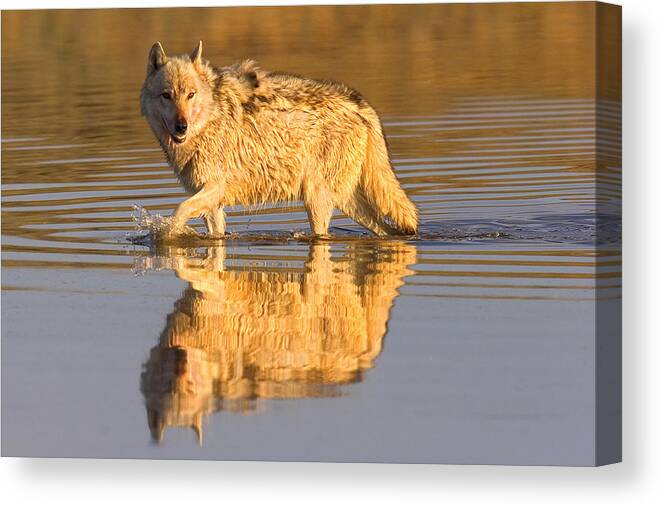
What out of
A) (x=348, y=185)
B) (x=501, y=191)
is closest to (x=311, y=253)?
(x=348, y=185)

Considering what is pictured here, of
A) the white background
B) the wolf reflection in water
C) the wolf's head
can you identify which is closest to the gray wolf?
the wolf's head

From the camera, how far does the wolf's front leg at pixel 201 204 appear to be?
484 inches

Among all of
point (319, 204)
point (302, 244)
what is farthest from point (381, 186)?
point (302, 244)

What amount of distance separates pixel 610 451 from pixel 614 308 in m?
0.77

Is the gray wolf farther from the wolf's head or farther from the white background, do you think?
the white background

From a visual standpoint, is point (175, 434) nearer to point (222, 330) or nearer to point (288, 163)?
point (222, 330)

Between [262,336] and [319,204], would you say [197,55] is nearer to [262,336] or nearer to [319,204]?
[319,204]

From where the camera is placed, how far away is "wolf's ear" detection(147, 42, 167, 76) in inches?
473

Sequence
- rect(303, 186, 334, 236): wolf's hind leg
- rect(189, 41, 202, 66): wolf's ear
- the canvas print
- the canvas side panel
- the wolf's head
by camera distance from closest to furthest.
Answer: the canvas print, the canvas side panel, rect(189, 41, 202, 66): wolf's ear, the wolf's head, rect(303, 186, 334, 236): wolf's hind leg

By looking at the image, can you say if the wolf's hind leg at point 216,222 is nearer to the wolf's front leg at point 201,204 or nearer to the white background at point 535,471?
the wolf's front leg at point 201,204

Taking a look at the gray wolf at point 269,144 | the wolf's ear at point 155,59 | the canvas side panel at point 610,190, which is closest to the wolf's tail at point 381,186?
the gray wolf at point 269,144

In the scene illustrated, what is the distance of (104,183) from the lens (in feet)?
46.0

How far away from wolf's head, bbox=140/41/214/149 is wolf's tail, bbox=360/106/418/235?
45.0 inches

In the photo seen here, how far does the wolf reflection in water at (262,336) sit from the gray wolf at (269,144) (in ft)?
2.99
